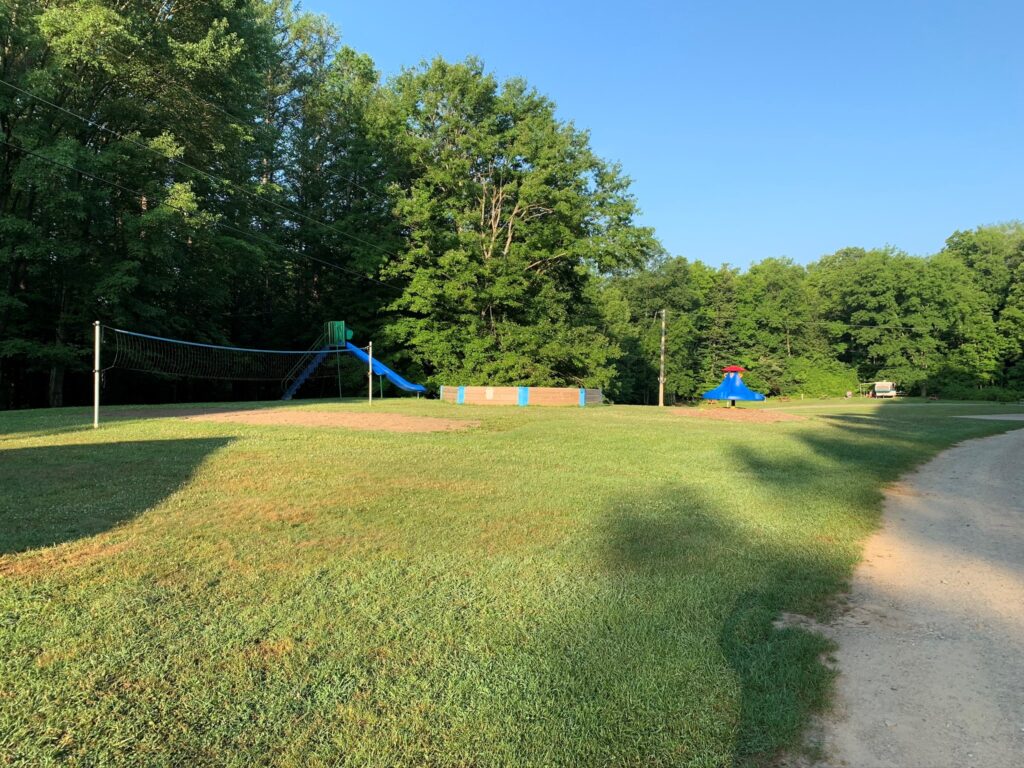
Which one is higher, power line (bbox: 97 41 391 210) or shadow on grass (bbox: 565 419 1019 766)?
power line (bbox: 97 41 391 210)

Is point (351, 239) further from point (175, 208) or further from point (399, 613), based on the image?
point (399, 613)

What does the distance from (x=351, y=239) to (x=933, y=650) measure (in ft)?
117

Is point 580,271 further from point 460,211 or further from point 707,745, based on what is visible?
point 707,745

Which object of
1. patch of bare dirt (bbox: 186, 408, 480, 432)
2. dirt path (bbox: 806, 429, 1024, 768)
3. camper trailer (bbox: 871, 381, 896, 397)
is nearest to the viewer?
dirt path (bbox: 806, 429, 1024, 768)

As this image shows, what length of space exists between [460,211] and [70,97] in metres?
18.7

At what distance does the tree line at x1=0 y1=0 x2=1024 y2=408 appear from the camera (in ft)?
72.2

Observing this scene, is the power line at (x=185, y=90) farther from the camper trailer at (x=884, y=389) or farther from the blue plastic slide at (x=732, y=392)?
the camper trailer at (x=884, y=389)

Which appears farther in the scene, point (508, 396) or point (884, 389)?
point (884, 389)

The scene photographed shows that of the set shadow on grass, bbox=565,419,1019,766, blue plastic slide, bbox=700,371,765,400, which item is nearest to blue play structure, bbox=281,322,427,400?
blue plastic slide, bbox=700,371,765,400

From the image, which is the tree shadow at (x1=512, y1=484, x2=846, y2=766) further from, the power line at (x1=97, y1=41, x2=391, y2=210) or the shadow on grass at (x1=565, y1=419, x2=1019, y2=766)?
the power line at (x1=97, y1=41, x2=391, y2=210)

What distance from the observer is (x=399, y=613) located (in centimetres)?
382

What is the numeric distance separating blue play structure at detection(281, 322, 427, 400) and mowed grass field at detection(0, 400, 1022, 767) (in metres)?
22.7

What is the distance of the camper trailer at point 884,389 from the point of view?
210ft

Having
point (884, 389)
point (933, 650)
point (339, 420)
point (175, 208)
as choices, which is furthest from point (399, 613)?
point (884, 389)
